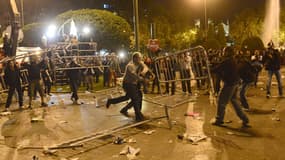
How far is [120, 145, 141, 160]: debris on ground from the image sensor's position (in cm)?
727

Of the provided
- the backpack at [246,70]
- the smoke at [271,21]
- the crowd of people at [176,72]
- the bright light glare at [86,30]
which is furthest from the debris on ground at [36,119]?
the smoke at [271,21]

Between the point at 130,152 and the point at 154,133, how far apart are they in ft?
5.44

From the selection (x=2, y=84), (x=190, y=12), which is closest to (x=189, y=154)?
(x=2, y=84)

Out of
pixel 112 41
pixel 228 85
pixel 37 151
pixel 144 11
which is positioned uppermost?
pixel 144 11

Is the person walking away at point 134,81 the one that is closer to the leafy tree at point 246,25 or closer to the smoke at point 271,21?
the smoke at point 271,21

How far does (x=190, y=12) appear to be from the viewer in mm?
55250

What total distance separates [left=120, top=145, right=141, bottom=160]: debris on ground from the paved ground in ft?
0.30

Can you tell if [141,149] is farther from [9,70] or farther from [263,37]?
[263,37]

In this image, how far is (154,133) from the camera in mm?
9031

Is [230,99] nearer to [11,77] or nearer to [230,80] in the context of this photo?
[230,80]

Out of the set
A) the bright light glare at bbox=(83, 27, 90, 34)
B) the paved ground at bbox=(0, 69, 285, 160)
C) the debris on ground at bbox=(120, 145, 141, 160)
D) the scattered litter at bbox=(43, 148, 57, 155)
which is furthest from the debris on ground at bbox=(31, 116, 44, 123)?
the bright light glare at bbox=(83, 27, 90, 34)

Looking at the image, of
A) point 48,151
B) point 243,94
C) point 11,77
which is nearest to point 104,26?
point 11,77

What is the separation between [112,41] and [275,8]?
3564cm

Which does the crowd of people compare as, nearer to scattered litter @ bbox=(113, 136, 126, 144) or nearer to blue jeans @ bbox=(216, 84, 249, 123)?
blue jeans @ bbox=(216, 84, 249, 123)
